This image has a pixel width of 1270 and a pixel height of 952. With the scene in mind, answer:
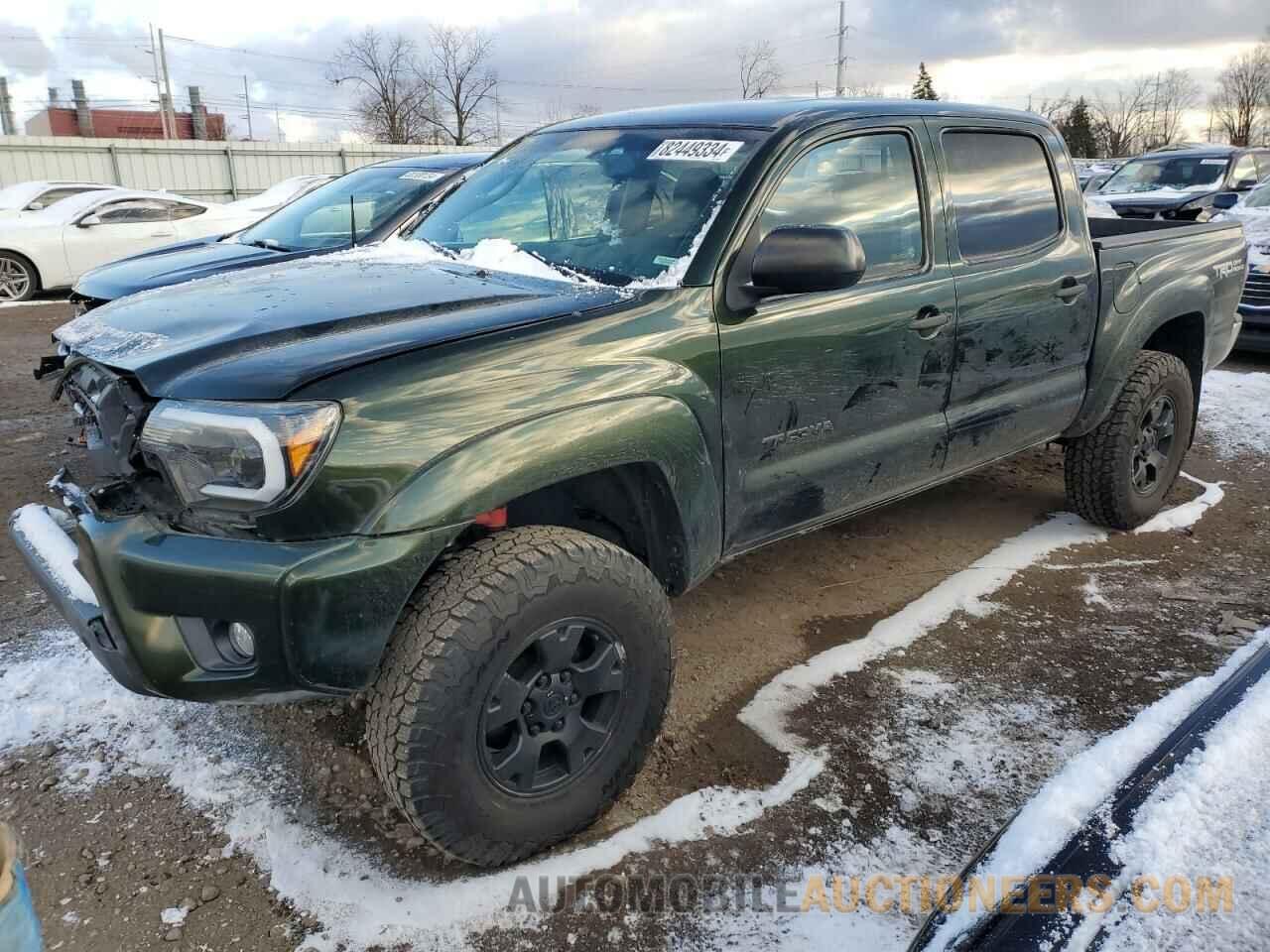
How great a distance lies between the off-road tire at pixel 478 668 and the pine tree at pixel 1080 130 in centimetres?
5645

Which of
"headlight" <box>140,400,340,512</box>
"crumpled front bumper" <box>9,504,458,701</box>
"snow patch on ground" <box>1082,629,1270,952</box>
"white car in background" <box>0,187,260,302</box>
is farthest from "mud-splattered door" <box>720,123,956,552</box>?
"white car in background" <box>0,187,260,302</box>

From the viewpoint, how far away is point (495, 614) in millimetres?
2121

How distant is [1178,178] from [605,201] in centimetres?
1346

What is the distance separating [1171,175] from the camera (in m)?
13.6

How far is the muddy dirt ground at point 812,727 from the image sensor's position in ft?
7.48

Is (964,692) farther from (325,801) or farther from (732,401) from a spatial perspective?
(325,801)

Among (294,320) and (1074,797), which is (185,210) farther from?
(1074,797)

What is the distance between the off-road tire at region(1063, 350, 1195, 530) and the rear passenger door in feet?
1.22

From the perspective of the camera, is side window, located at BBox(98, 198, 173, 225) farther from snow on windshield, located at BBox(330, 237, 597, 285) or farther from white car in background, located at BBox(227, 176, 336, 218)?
snow on windshield, located at BBox(330, 237, 597, 285)

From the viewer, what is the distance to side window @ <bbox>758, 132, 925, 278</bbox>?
2.90 meters

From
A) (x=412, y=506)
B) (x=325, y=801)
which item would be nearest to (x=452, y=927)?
(x=325, y=801)

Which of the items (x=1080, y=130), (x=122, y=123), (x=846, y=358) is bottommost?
(x=846, y=358)

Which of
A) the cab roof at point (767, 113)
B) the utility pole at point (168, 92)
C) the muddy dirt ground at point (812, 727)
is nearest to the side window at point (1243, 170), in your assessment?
the muddy dirt ground at point (812, 727)

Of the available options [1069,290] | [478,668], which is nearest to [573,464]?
[478,668]
